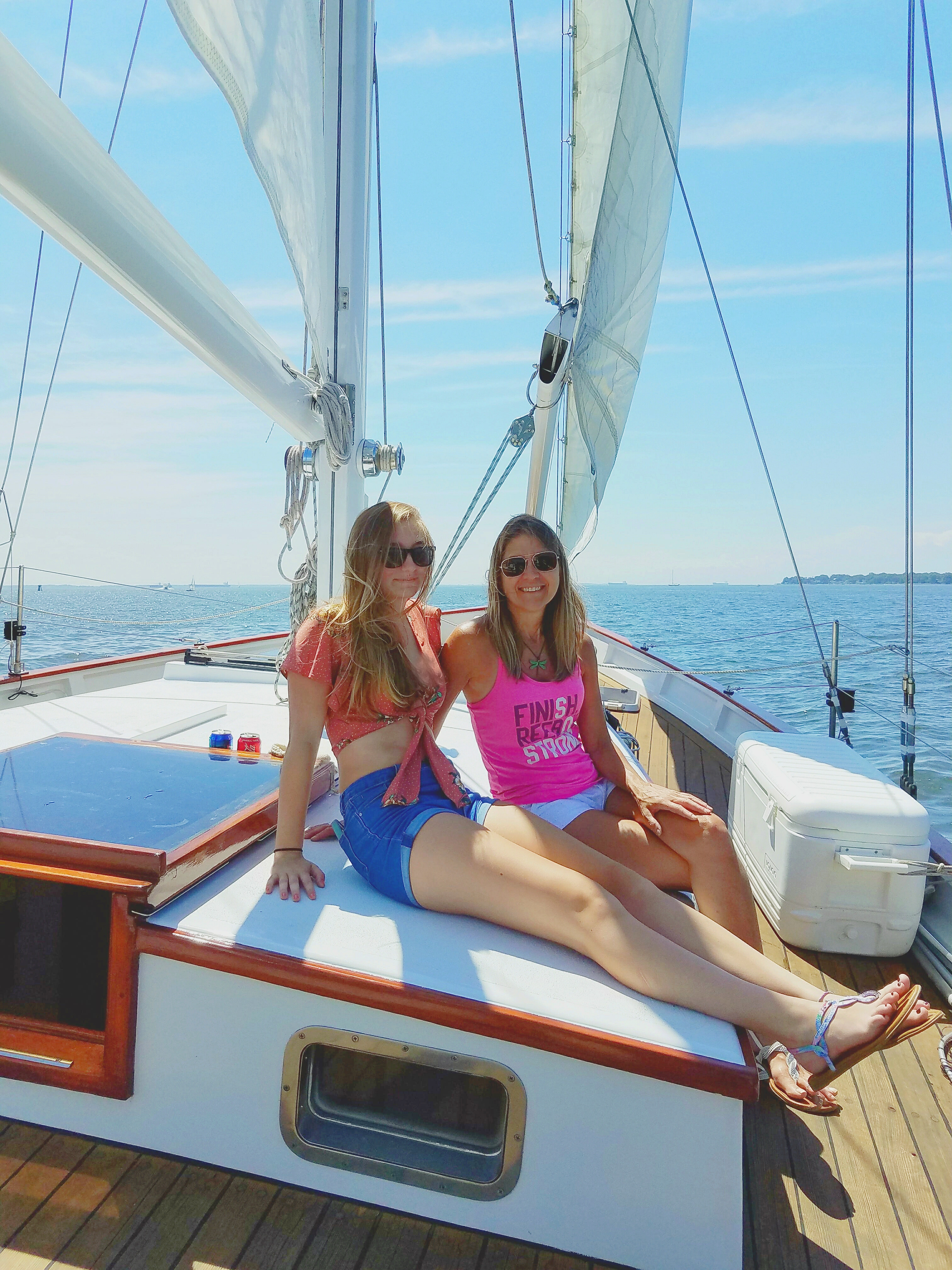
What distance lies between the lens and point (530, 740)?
2088mm

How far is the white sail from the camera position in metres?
1.34

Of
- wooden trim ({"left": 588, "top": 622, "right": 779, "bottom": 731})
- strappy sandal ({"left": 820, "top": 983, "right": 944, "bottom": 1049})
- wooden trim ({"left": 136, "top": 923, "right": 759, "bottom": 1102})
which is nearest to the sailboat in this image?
wooden trim ({"left": 136, "top": 923, "right": 759, "bottom": 1102})

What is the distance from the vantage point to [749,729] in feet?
15.4

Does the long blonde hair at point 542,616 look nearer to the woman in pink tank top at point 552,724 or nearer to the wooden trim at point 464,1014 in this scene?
the woman in pink tank top at point 552,724

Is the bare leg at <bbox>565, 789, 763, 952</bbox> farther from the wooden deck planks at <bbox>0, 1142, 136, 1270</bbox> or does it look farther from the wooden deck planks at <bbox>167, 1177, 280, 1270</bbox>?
the wooden deck planks at <bbox>0, 1142, 136, 1270</bbox>

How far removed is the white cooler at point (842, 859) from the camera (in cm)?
239

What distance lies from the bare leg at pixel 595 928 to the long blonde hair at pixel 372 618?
0.33 meters

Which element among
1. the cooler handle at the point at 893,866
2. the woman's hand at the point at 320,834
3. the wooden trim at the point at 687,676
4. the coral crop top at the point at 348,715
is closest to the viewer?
the coral crop top at the point at 348,715

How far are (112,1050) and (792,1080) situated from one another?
1249mm

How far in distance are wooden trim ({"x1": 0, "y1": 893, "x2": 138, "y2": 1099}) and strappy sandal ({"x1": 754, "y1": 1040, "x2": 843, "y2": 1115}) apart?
1130 mm

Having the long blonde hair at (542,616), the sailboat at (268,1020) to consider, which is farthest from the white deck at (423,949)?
the long blonde hair at (542,616)

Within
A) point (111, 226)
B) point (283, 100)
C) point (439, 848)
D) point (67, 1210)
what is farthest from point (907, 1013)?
point (283, 100)

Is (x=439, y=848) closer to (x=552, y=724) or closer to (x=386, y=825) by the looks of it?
(x=386, y=825)

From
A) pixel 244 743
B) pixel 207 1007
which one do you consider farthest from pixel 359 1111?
pixel 244 743
